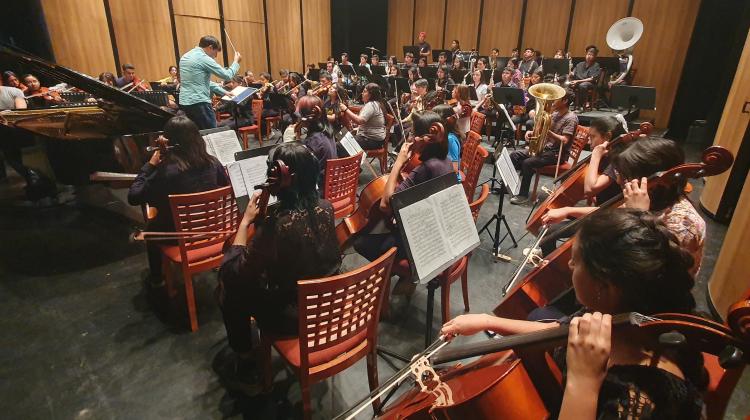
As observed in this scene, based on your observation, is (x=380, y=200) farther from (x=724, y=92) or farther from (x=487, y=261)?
(x=724, y=92)

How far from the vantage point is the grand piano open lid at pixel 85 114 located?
3.66 metres

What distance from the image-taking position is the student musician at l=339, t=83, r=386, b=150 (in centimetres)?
520

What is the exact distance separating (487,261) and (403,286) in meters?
1.04

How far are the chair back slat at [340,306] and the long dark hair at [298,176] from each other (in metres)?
0.41

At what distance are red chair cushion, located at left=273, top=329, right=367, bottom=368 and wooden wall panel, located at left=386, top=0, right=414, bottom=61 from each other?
13836 millimetres

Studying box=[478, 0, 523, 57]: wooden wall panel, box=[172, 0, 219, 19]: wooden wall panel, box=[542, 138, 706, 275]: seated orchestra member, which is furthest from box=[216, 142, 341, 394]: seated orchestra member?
box=[478, 0, 523, 57]: wooden wall panel

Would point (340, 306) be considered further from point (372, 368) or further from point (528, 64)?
point (528, 64)

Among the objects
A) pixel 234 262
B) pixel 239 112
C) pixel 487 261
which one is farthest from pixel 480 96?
pixel 234 262

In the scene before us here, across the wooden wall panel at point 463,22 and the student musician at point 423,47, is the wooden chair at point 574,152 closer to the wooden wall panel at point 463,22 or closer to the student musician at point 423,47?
the student musician at point 423,47

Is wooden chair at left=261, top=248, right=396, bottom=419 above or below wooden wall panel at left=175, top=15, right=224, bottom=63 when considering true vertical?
below

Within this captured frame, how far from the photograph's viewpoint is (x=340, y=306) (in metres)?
1.62

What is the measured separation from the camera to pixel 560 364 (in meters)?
1.10

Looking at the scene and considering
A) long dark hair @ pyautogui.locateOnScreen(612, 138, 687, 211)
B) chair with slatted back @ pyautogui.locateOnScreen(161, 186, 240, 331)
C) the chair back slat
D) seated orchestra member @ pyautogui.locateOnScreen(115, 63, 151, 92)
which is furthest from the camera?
seated orchestra member @ pyautogui.locateOnScreen(115, 63, 151, 92)

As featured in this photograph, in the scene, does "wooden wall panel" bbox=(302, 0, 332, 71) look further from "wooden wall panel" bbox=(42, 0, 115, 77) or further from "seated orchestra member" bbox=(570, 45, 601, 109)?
"seated orchestra member" bbox=(570, 45, 601, 109)
